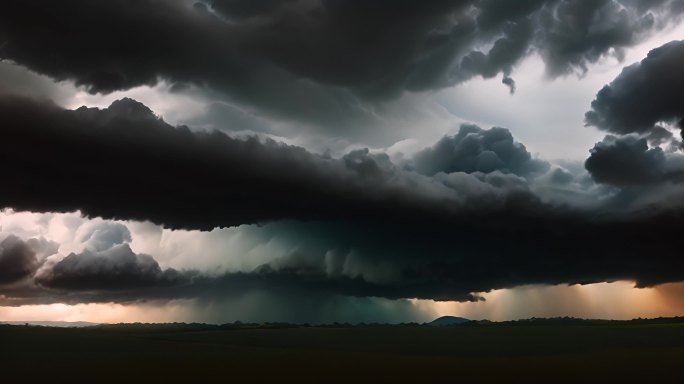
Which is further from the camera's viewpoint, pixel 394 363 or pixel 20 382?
pixel 394 363

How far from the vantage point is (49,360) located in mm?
136750

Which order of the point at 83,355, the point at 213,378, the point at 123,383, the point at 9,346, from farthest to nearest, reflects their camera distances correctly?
1. the point at 9,346
2. the point at 83,355
3. the point at 213,378
4. the point at 123,383

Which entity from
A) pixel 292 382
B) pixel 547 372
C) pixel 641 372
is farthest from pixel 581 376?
pixel 292 382

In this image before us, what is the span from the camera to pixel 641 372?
118688mm

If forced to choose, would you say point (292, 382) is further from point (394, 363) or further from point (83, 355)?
point (83, 355)

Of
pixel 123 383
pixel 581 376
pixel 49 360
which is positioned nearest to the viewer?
pixel 123 383

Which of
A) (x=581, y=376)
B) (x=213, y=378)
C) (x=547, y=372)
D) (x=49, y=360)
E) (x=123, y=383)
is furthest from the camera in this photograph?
(x=49, y=360)

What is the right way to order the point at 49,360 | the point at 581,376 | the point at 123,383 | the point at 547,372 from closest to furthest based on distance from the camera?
the point at 123,383, the point at 581,376, the point at 547,372, the point at 49,360

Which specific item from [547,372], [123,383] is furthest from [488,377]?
[123,383]

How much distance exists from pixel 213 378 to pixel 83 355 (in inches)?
2740

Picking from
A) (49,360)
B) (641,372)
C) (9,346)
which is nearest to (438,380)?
(641,372)

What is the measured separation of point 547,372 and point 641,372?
20.0m

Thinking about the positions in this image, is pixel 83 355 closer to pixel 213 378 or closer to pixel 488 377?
pixel 213 378

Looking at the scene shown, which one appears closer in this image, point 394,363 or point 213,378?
point 213,378
